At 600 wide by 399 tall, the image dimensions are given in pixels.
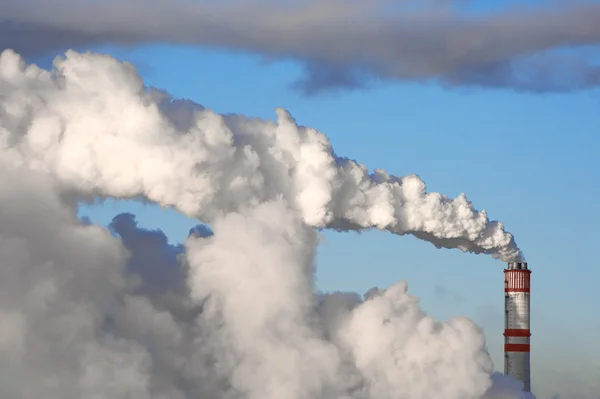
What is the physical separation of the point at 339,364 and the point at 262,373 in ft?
27.1

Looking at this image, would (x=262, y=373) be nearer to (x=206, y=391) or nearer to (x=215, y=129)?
(x=206, y=391)

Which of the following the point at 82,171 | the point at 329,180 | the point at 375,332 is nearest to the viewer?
the point at 82,171

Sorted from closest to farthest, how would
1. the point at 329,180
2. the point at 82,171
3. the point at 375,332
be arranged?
the point at 82,171
the point at 329,180
the point at 375,332

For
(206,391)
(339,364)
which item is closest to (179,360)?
(206,391)

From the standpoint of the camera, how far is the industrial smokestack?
6255 inches

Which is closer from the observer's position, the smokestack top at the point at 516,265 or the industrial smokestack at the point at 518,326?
the smokestack top at the point at 516,265

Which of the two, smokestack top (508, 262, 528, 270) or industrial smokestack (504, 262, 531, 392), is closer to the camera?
smokestack top (508, 262, 528, 270)

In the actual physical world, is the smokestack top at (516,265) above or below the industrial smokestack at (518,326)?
above

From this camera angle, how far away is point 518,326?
159 meters

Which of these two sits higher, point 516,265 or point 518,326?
point 516,265

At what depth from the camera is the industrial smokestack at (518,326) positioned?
521ft

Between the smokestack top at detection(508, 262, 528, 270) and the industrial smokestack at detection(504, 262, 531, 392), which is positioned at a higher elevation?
the smokestack top at detection(508, 262, 528, 270)

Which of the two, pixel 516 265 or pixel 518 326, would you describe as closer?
pixel 516 265

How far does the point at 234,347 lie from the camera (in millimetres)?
133000
